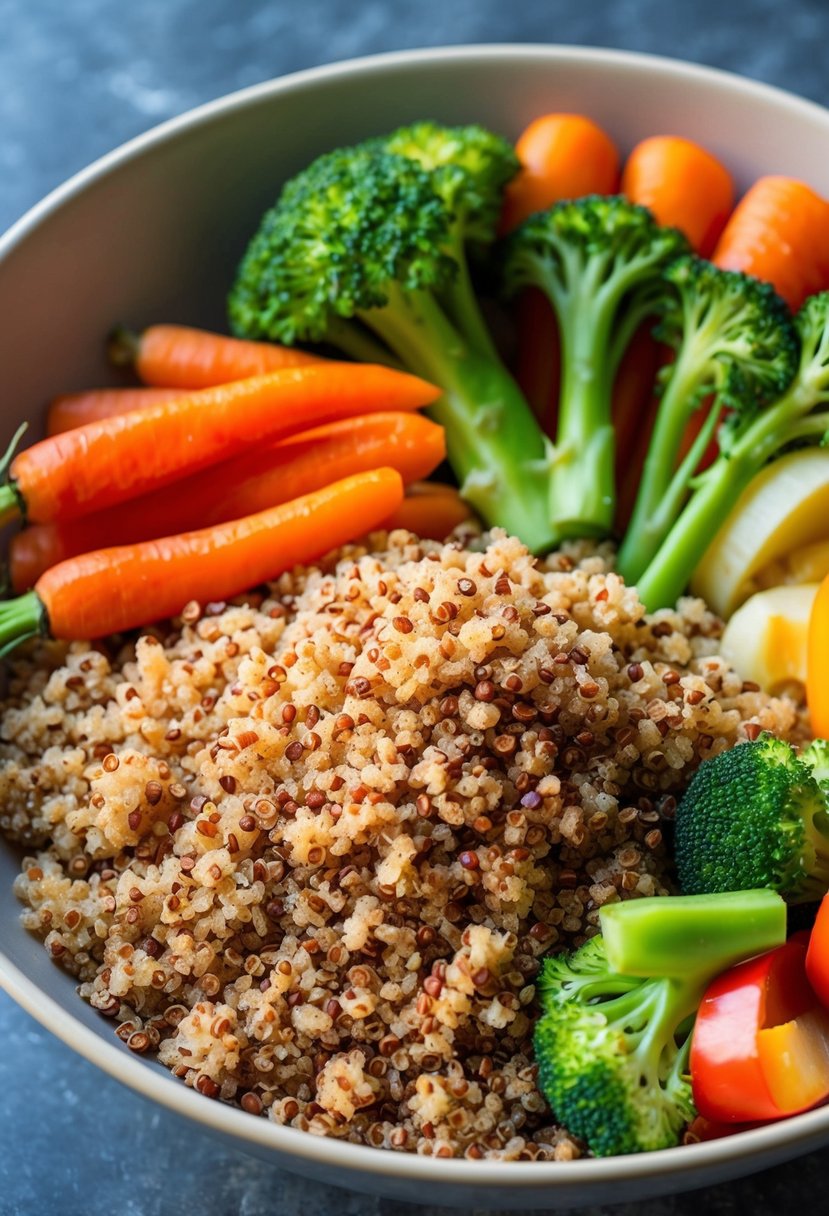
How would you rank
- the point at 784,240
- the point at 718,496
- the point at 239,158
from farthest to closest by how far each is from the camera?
the point at 239,158
the point at 784,240
the point at 718,496

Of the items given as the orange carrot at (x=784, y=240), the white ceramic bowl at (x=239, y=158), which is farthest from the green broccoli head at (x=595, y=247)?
the white ceramic bowl at (x=239, y=158)

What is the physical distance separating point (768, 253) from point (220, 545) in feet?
3.56

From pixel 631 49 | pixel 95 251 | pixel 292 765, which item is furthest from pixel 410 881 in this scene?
pixel 631 49

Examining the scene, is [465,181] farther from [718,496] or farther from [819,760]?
[819,760]

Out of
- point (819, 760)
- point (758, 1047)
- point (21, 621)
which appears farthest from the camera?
point (21, 621)

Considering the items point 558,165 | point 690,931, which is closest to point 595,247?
point 558,165

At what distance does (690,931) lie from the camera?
59.9 inches

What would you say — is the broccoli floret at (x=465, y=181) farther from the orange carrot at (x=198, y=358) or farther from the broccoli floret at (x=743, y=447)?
the broccoli floret at (x=743, y=447)

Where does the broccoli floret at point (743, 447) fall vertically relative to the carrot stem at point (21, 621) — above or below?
above

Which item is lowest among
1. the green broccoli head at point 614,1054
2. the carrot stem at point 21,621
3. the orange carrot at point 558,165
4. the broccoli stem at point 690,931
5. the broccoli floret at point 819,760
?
the green broccoli head at point 614,1054

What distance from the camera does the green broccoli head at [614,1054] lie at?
4.84 ft

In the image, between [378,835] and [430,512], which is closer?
[378,835]

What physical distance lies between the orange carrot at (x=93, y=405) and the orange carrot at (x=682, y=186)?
936 millimetres

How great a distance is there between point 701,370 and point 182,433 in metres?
0.89
